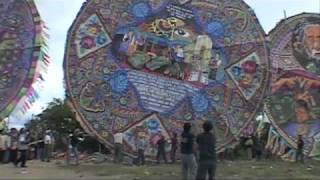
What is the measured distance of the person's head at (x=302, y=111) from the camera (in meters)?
28.7

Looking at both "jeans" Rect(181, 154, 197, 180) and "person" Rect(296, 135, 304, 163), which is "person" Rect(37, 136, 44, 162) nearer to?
"person" Rect(296, 135, 304, 163)

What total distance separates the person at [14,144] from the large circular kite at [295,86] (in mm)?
10861

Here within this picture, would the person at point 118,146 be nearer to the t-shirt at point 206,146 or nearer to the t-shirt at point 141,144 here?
the t-shirt at point 141,144

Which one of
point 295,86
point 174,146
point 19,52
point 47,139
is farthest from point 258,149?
point 19,52

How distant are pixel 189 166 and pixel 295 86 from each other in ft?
48.6

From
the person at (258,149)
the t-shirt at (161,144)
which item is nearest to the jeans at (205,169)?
the t-shirt at (161,144)

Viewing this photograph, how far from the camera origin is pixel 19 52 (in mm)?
24141

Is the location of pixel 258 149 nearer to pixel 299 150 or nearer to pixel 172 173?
pixel 299 150

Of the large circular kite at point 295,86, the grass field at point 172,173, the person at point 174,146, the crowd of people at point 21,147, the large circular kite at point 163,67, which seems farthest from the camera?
the large circular kite at point 295,86

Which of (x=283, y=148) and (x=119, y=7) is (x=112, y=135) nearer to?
(x=119, y=7)

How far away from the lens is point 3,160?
24.7 metres

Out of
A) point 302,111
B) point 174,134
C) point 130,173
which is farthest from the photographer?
point 302,111

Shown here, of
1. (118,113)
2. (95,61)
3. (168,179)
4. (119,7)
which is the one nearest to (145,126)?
(118,113)

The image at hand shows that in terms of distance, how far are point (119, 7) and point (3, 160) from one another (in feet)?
23.4
